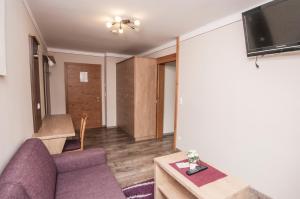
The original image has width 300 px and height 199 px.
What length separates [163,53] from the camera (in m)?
3.96

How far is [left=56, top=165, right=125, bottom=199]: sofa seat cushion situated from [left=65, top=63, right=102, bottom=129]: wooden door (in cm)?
350

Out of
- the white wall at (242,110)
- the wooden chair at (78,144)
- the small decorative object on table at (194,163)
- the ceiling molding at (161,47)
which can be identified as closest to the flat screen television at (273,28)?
the white wall at (242,110)

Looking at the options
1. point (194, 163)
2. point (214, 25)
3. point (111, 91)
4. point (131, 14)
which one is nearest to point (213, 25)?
point (214, 25)

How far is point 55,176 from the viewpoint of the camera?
5.30 ft

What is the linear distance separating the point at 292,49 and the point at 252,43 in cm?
42

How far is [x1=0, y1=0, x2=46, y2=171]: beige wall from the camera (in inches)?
49.3

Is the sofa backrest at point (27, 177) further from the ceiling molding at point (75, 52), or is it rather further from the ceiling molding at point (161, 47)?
the ceiling molding at point (75, 52)

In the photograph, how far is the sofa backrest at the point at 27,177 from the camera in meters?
0.91

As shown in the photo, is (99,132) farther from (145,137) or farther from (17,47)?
(17,47)

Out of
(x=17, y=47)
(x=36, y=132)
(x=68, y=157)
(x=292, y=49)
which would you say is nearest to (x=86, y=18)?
(x=17, y=47)

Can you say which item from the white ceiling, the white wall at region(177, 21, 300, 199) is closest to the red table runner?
the white wall at region(177, 21, 300, 199)

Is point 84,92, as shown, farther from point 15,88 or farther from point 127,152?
point 15,88

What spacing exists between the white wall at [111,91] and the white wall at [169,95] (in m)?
1.82

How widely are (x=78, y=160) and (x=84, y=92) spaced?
352 cm
